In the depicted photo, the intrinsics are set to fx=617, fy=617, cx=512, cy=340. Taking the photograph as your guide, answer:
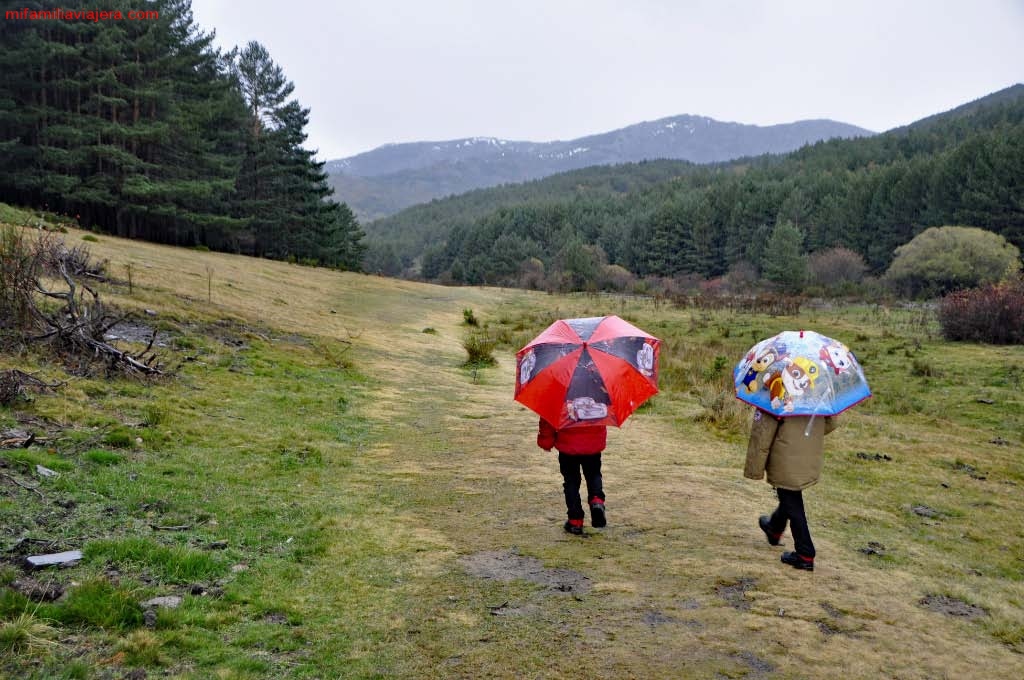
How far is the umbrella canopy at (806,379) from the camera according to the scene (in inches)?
184

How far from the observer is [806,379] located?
4703 mm

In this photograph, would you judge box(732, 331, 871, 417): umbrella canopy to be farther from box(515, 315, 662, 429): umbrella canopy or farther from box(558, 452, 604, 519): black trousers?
box(558, 452, 604, 519): black trousers

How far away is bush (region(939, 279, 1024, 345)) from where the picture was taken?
21000mm

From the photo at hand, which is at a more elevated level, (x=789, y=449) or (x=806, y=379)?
(x=806, y=379)

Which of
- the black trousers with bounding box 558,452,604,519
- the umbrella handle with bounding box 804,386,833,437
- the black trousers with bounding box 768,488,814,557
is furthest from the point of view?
the black trousers with bounding box 558,452,604,519

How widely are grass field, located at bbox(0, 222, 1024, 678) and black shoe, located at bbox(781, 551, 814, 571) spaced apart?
0.08 metres

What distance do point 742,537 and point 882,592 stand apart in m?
1.21

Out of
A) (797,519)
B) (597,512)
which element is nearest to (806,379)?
(797,519)

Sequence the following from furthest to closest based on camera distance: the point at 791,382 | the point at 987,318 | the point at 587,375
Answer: the point at 987,318 → the point at 587,375 → the point at 791,382

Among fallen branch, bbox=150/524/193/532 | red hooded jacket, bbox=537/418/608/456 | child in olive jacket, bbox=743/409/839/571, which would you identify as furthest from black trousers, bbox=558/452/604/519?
fallen branch, bbox=150/524/193/532

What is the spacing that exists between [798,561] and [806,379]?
60.1 inches

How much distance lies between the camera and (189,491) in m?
6.01

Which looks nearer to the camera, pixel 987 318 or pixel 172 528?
pixel 172 528

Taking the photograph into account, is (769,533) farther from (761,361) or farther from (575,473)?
(575,473)
